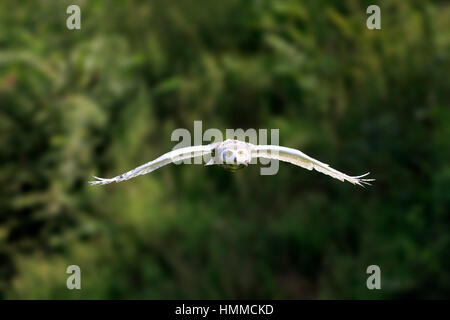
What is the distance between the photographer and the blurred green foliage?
913 centimetres

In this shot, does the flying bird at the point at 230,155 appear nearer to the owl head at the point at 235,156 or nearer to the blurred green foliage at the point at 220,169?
the owl head at the point at 235,156

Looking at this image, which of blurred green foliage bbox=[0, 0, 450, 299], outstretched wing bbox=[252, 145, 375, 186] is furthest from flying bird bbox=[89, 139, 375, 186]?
blurred green foliage bbox=[0, 0, 450, 299]

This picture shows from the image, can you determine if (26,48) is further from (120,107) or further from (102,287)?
(102,287)

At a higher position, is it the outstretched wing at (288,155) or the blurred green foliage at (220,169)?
the blurred green foliage at (220,169)

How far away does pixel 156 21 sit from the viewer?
11.9m

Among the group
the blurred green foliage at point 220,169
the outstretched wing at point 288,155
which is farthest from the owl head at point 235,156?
the blurred green foliage at point 220,169

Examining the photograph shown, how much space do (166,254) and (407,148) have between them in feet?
9.46

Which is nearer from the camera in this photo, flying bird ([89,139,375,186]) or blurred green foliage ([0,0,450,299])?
flying bird ([89,139,375,186])

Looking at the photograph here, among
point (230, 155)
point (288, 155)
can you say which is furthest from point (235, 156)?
point (288, 155)

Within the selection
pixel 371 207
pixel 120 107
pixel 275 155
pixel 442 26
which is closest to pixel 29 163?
pixel 120 107

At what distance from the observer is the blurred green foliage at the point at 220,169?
9133mm

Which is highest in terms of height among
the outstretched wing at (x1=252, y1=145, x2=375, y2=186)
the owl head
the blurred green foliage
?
the blurred green foliage

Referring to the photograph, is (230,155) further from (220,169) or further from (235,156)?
(220,169)

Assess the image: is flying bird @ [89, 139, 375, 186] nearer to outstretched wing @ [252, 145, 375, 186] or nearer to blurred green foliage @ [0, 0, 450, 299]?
outstretched wing @ [252, 145, 375, 186]
